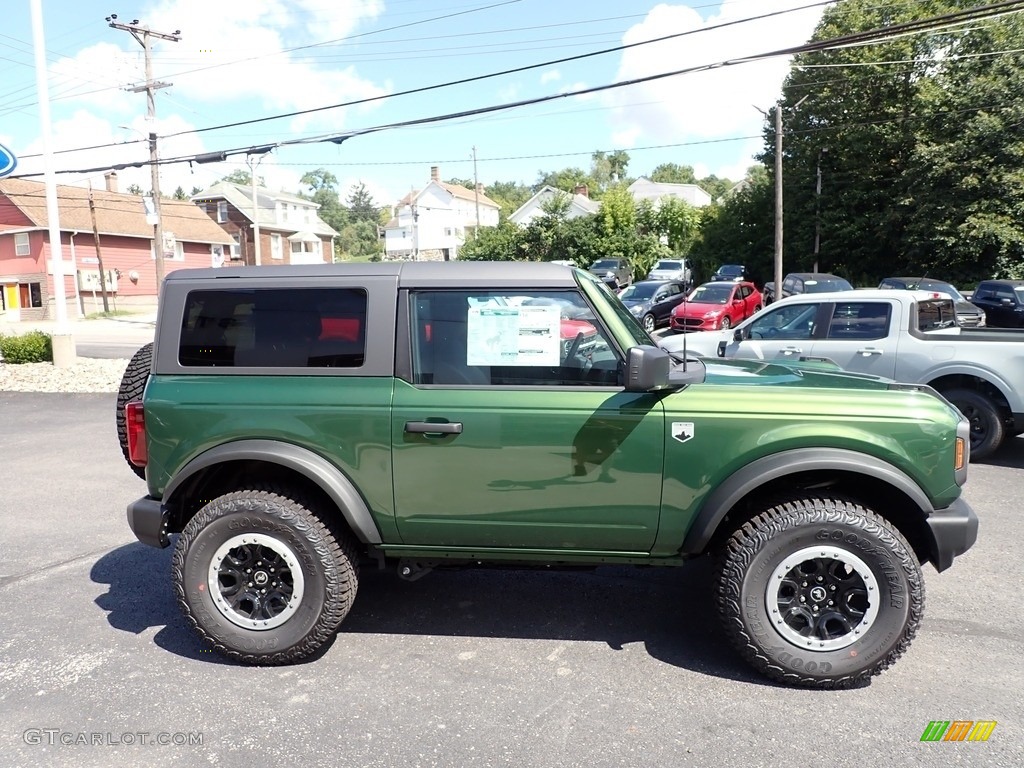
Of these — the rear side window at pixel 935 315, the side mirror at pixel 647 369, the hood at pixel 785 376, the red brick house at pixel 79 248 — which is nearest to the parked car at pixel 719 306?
the rear side window at pixel 935 315

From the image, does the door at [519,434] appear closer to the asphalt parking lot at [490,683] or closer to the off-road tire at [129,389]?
the asphalt parking lot at [490,683]

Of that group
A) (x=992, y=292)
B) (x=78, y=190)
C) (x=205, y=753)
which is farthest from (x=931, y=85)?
(x=78, y=190)

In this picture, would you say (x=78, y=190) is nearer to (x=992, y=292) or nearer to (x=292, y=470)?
(x=992, y=292)

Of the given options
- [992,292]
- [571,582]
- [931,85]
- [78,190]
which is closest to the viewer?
[571,582]

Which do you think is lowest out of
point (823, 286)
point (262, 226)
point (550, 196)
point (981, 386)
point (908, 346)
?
point (981, 386)

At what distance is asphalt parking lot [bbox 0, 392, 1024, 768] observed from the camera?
3.11m

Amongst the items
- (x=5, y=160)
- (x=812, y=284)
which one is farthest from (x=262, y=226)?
(x=5, y=160)

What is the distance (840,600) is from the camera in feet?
11.7

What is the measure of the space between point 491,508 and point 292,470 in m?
1.02

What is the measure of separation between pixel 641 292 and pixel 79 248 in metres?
33.2

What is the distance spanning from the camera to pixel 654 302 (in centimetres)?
2342

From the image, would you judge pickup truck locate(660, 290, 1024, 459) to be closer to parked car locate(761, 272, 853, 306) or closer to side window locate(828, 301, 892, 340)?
side window locate(828, 301, 892, 340)

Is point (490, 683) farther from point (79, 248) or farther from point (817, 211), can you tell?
point (79, 248)

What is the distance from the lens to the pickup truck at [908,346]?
7.38 m
